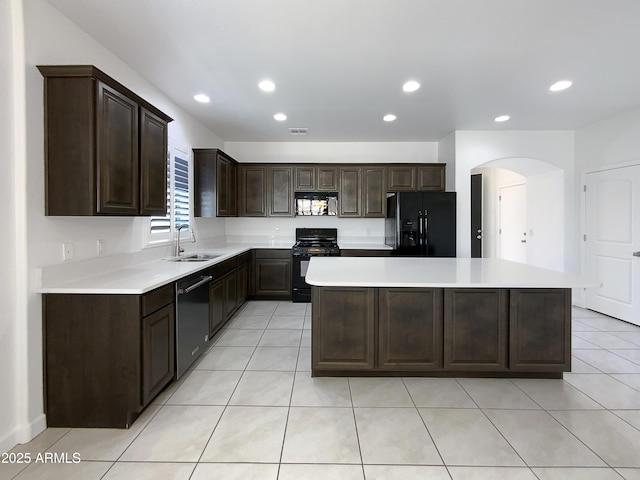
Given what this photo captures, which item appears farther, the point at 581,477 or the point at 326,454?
the point at 326,454

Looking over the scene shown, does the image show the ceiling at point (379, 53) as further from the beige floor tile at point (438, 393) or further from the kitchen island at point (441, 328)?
the beige floor tile at point (438, 393)

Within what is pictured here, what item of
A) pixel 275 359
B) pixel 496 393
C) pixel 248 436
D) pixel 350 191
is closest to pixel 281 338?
pixel 275 359

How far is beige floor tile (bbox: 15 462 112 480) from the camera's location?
1636 mm

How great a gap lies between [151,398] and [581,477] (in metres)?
2.55

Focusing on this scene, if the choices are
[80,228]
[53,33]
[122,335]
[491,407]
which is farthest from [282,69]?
[491,407]

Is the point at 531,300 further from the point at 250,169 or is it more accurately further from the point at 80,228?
the point at 250,169

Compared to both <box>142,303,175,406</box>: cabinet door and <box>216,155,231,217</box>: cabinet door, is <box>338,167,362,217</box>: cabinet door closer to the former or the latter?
<box>216,155,231,217</box>: cabinet door

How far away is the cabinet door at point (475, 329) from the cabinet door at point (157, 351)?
214 cm

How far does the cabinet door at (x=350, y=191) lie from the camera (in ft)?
17.7

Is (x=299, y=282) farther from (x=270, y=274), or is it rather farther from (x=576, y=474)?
(x=576, y=474)

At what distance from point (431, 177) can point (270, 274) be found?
10.1 feet

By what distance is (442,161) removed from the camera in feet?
17.9

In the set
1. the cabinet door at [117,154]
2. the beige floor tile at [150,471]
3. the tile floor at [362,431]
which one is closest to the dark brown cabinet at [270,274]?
the tile floor at [362,431]

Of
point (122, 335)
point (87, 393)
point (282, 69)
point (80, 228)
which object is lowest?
point (87, 393)
